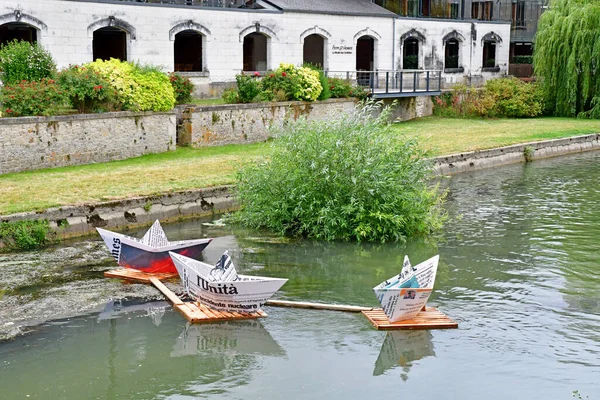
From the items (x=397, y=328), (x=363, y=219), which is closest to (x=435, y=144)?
(x=363, y=219)

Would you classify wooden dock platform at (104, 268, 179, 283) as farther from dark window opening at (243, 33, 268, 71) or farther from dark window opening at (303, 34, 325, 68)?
dark window opening at (303, 34, 325, 68)

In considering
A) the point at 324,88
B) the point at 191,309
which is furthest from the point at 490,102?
the point at 191,309

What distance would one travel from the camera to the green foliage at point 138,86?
22.8 meters

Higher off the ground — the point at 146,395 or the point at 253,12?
the point at 253,12

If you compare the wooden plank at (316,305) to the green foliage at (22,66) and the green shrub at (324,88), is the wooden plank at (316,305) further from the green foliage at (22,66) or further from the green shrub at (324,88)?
the green shrub at (324,88)

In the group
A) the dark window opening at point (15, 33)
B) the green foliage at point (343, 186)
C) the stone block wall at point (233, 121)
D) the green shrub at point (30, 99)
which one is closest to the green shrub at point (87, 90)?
the green shrub at point (30, 99)

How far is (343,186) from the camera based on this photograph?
54.1ft

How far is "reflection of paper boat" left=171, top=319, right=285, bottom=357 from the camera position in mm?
10969

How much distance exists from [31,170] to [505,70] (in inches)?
1224

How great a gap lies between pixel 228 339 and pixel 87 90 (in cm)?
1217

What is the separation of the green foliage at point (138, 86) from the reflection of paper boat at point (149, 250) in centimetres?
907

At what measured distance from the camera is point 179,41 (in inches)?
1551

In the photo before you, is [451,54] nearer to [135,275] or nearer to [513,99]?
[513,99]

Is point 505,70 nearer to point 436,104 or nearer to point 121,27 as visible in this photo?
point 436,104
